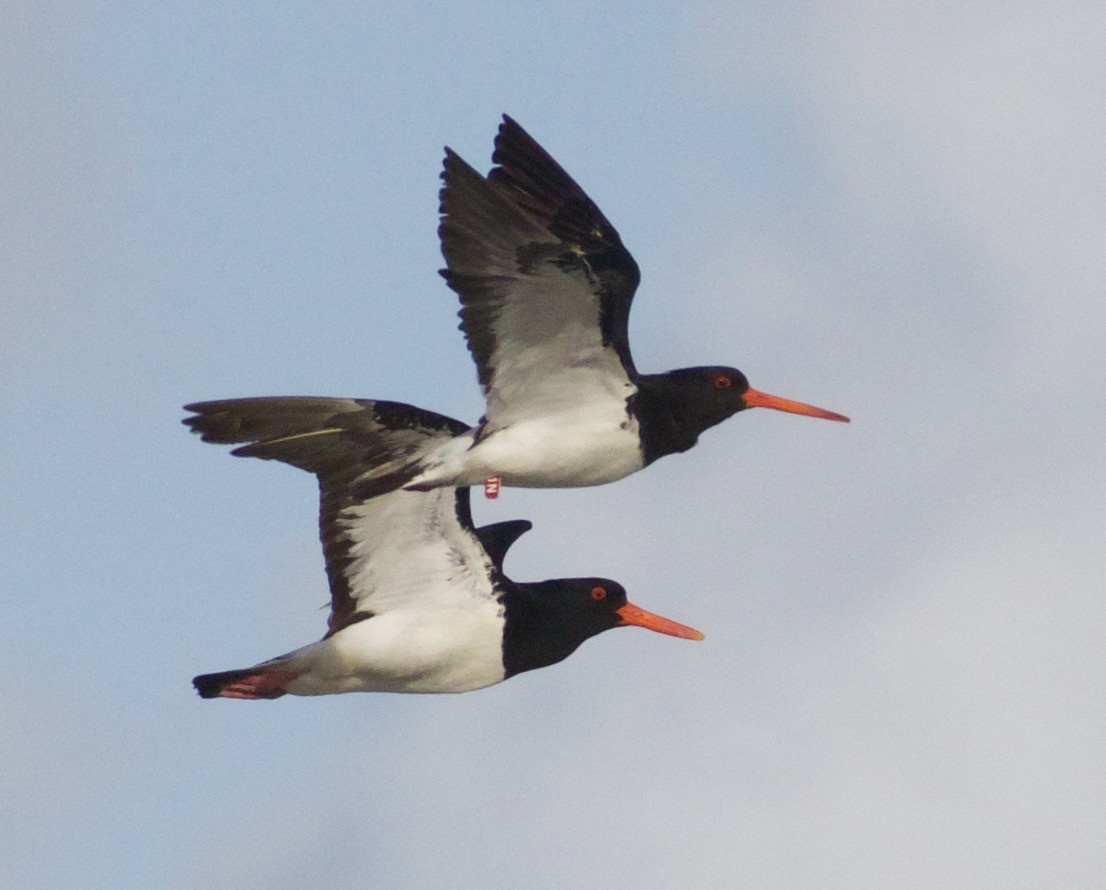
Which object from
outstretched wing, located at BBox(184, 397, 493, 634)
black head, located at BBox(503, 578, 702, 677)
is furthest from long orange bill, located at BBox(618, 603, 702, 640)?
outstretched wing, located at BBox(184, 397, 493, 634)

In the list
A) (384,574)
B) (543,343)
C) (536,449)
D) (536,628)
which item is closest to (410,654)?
(384,574)

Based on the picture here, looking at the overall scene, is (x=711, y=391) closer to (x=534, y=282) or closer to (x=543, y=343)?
(x=543, y=343)

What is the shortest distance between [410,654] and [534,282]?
231 cm

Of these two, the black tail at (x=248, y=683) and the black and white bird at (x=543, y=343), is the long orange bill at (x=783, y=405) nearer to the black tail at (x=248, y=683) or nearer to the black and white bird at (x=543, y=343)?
the black and white bird at (x=543, y=343)

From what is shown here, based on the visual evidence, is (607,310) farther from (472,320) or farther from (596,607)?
(596,607)

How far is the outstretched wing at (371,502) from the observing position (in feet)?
65.8

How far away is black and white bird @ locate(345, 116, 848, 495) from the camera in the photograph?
19.0 meters

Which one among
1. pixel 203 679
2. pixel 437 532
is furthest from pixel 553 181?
pixel 203 679

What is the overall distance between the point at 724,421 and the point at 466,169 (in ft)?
8.85

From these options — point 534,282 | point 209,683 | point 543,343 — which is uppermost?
point 534,282

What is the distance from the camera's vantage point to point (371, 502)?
790 inches

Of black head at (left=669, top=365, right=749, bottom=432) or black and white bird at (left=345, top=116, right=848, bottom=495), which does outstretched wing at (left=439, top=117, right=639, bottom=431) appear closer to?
black and white bird at (left=345, top=116, right=848, bottom=495)

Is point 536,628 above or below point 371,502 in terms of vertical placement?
below

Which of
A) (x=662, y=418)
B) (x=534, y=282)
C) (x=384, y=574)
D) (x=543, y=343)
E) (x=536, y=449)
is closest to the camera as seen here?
(x=534, y=282)
